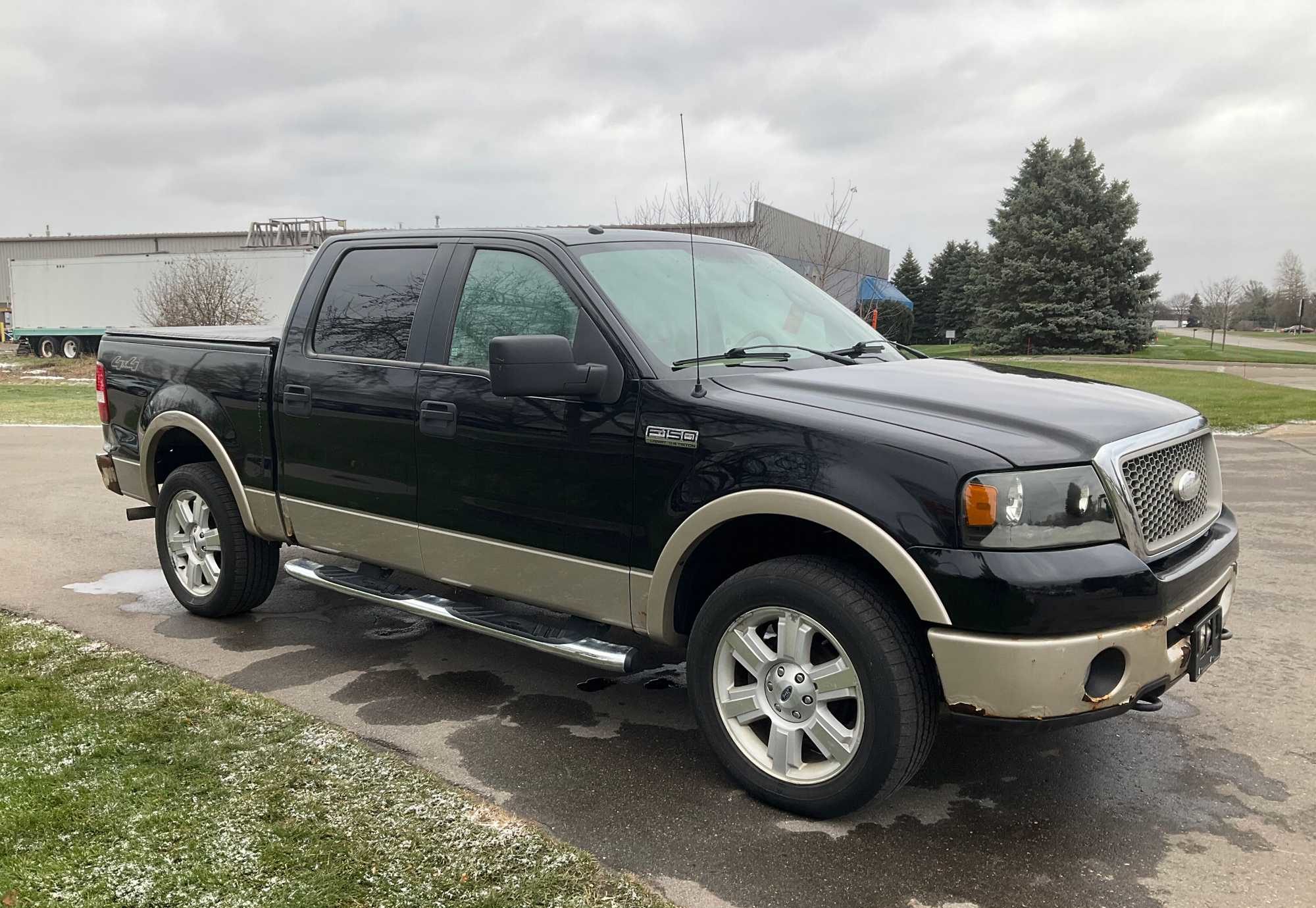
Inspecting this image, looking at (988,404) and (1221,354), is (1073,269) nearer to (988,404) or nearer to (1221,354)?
(1221,354)

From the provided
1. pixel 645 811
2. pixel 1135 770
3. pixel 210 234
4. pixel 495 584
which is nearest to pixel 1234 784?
pixel 1135 770

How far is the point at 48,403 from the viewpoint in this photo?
61.5 ft

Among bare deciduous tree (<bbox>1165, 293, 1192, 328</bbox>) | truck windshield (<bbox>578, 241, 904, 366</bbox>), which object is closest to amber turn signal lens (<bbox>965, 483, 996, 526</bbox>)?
truck windshield (<bbox>578, 241, 904, 366</bbox>)

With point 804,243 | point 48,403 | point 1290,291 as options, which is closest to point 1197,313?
point 1290,291

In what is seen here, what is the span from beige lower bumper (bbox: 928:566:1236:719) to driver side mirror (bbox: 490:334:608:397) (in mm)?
1498

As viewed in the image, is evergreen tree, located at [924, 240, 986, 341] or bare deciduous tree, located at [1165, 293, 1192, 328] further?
bare deciduous tree, located at [1165, 293, 1192, 328]

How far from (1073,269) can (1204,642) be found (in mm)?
42691

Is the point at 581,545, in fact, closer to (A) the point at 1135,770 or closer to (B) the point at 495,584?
(B) the point at 495,584

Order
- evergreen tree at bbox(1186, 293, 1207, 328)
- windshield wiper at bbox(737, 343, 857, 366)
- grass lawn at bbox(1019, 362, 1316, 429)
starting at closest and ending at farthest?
windshield wiper at bbox(737, 343, 857, 366), grass lawn at bbox(1019, 362, 1316, 429), evergreen tree at bbox(1186, 293, 1207, 328)

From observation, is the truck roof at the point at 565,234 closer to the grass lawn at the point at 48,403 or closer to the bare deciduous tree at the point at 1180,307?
the grass lawn at the point at 48,403

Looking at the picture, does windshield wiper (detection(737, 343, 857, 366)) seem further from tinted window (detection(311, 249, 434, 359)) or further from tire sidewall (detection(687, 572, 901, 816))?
tinted window (detection(311, 249, 434, 359))

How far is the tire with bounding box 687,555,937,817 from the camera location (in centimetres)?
316

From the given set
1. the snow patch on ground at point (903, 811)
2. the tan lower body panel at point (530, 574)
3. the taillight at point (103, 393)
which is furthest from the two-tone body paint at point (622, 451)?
the taillight at point (103, 393)

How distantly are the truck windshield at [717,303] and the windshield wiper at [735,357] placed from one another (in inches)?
0.9
